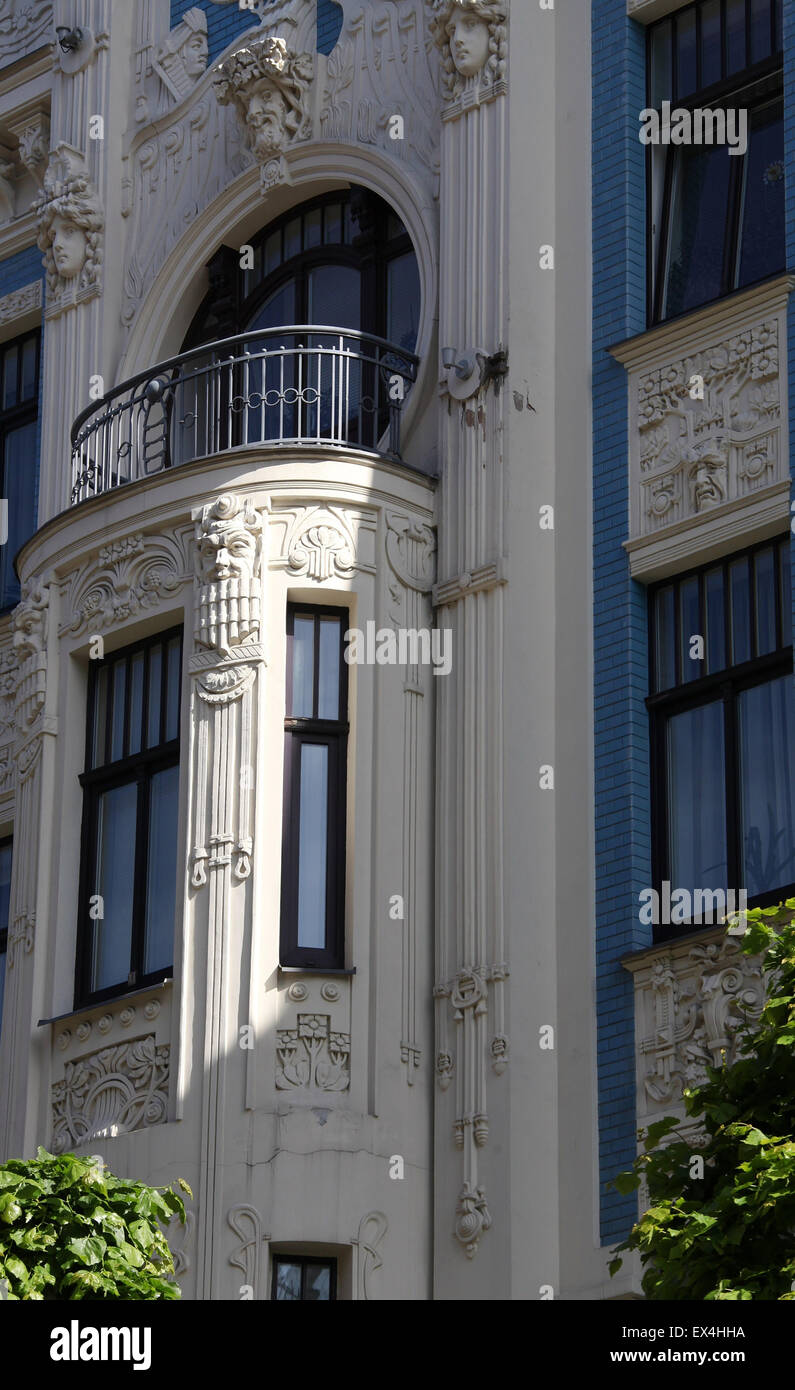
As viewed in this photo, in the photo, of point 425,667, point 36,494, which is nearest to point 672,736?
point 425,667

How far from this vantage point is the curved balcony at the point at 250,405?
1959 centimetres

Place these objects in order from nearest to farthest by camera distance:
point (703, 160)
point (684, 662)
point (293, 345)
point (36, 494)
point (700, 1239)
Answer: point (700, 1239) < point (684, 662) < point (703, 160) < point (293, 345) < point (36, 494)

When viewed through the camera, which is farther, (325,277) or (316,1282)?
(325,277)

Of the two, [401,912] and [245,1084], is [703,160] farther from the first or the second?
[245,1084]

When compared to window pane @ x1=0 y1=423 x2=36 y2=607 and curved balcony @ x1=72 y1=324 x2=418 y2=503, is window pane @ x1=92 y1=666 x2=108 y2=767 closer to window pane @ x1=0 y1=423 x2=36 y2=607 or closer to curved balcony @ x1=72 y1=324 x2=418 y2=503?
curved balcony @ x1=72 y1=324 x2=418 y2=503

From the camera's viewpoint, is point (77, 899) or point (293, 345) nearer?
point (77, 899)

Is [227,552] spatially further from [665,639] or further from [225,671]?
[665,639]

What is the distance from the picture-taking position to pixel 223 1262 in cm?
1694

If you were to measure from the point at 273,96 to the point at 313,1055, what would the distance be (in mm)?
7776

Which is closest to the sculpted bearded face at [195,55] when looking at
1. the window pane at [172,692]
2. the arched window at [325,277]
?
the arched window at [325,277]

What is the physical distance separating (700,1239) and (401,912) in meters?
5.34

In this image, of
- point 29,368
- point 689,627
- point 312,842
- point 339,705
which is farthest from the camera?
point 29,368

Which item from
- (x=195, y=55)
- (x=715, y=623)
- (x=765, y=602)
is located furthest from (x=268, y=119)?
(x=765, y=602)

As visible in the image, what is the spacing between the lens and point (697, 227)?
19.2 m
